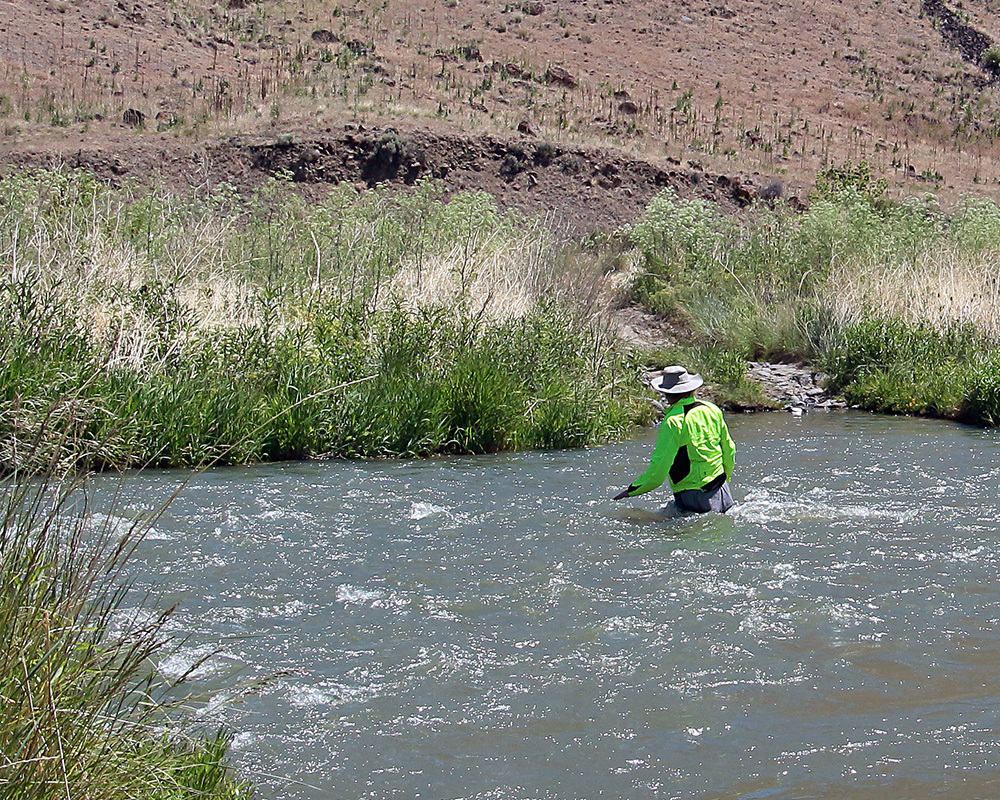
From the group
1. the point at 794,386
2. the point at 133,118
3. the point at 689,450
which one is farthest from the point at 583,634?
the point at 133,118

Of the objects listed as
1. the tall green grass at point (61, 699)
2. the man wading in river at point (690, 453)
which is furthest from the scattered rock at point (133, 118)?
the tall green grass at point (61, 699)

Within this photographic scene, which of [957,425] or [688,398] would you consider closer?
[688,398]

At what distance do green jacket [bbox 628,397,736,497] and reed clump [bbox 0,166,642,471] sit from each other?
2991mm

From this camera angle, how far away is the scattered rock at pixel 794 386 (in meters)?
16.6

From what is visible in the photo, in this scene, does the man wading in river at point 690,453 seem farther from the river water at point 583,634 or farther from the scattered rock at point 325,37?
the scattered rock at point 325,37

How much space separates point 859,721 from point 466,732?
1.74m

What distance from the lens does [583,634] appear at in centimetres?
652

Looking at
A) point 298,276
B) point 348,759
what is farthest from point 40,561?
point 298,276

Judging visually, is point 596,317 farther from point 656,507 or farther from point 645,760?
point 645,760

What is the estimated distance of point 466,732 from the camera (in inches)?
208

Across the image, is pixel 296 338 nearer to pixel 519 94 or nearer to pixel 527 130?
pixel 527 130

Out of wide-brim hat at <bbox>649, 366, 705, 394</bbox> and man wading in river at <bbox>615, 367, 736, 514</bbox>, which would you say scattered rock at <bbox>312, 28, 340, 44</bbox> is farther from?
man wading in river at <bbox>615, 367, 736, 514</bbox>

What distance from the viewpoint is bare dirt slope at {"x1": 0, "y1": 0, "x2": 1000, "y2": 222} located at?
39.2 metres

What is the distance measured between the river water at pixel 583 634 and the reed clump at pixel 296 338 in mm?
1123
